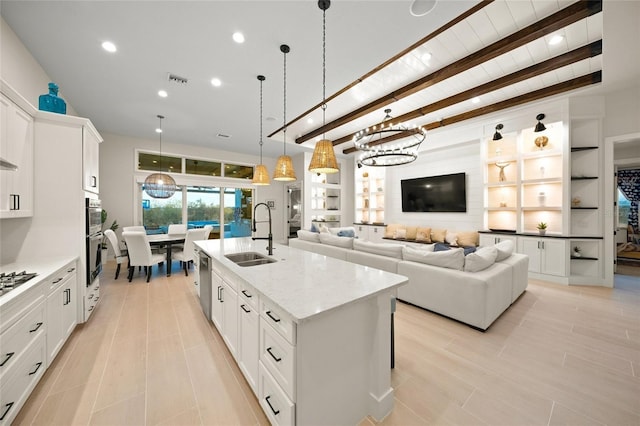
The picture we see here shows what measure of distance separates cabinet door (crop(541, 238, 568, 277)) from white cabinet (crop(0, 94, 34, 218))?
7094mm

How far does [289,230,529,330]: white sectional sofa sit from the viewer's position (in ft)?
8.11

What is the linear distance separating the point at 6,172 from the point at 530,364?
4.76 m

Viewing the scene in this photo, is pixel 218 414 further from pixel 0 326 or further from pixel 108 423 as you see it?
pixel 0 326

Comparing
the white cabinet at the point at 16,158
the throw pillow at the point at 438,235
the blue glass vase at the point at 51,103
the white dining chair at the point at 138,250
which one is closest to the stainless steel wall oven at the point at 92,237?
the white cabinet at the point at 16,158

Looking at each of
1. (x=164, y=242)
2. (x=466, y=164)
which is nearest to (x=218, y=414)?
(x=164, y=242)

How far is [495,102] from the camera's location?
4.44 m

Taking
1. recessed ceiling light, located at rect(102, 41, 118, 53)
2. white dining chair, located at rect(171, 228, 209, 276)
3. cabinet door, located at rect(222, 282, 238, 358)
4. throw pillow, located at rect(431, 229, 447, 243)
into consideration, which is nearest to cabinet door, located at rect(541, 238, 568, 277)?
throw pillow, located at rect(431, 229, 447, 243)

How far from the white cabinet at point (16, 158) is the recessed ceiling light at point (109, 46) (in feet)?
3.62

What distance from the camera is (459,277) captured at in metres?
2.58

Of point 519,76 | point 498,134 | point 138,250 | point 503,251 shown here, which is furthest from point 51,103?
point 498,134

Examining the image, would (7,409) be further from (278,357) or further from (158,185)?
(158,185)

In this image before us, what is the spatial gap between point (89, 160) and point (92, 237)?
Result: 3.03 ft

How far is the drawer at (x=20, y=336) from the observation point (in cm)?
137

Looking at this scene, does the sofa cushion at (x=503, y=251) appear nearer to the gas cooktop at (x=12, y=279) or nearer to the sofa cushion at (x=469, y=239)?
the sofa cushion at (x=469, y=239)
